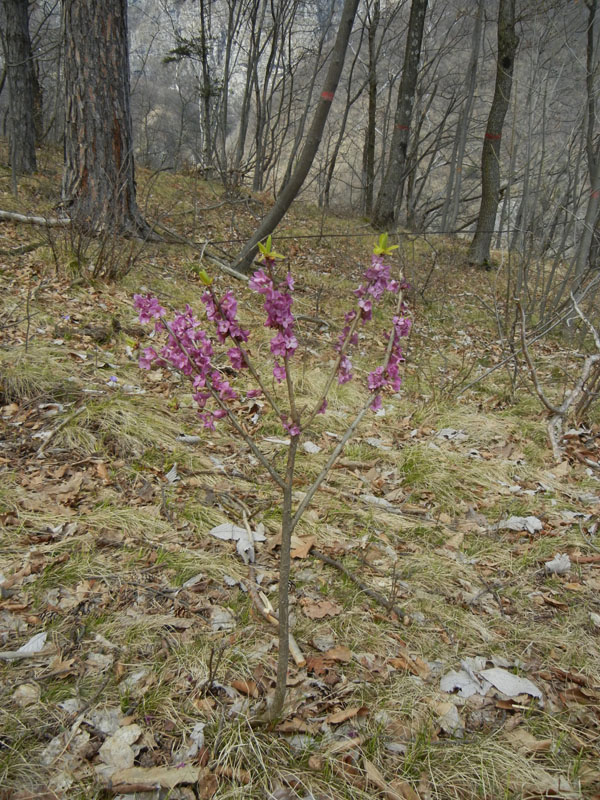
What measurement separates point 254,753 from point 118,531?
1.17 metres

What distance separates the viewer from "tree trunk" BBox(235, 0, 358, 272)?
4.85 m

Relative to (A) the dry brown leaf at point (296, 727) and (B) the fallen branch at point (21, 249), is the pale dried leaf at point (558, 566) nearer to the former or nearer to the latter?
(A) the dry brown leaf at point (296, 727)

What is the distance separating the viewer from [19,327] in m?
3.98

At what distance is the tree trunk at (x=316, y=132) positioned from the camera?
4852 millimetres

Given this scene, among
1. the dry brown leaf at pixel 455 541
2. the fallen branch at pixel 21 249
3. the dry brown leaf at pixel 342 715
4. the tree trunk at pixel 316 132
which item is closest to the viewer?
the dry brown leaf at pixel 342 715

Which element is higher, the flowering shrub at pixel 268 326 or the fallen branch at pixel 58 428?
the flowering shrub at pixel 268 326

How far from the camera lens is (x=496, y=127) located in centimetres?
957

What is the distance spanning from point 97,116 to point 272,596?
17.9 ft

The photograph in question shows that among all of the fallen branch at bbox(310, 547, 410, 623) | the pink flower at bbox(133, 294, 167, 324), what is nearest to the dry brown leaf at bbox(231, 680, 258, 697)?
the fallen branch at bbox(310, 547, 410, 623)

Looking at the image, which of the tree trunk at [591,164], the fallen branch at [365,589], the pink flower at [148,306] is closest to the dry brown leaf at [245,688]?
the fallen branch at [365,589]

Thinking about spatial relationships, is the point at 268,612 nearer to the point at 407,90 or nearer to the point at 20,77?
the point at 20,77

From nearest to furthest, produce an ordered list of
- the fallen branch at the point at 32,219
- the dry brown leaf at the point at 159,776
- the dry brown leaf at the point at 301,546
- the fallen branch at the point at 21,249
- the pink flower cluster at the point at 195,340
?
the dry brown leaf at the point at 159,776
the pink flower cluster at the point at 195,340
the dry brown leaf at the point at 301,546
the fallen branch at the point at 21,249
the fallen branch at the point at 32,219

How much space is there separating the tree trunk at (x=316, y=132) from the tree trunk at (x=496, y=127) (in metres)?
4.32

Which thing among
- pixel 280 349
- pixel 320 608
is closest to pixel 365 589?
pixel 320 608
